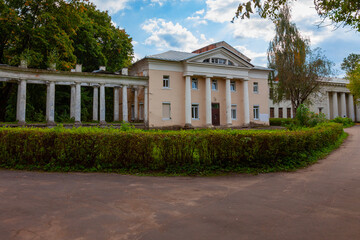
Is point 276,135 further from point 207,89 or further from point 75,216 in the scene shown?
point 207,89

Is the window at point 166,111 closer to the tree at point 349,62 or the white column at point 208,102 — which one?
the white column at point 208,102

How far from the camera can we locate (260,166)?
7.98m

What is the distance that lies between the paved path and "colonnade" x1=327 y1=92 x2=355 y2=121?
47.6m

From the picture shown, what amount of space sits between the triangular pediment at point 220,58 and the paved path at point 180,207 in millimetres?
22943

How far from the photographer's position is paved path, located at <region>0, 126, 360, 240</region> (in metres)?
3.51

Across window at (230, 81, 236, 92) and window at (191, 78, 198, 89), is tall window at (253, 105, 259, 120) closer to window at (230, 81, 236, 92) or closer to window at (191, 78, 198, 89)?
window at (230, 81, 236, 92)

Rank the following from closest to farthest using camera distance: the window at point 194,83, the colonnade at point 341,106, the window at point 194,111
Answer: the window at point 194,111 < the window at point 194,83 < the colonnade at point 341,106

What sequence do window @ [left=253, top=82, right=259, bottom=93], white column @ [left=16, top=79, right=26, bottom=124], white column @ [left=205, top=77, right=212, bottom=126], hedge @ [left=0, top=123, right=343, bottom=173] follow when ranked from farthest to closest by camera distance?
1. window @ [left=253, top=82, right=259, bottom=93]
2. white column @ [left=205, top=77, right=212, bottom=126]
3. white column @ [left=16, top=79, right=26, bottom=124]
4. hedge @ [left=0, top=123, right=343, bottom=173]

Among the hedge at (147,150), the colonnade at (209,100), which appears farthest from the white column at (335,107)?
the hedge at (147,150)

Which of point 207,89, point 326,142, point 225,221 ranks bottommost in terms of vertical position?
point 225,221

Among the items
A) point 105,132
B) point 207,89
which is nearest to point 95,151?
point 105,132

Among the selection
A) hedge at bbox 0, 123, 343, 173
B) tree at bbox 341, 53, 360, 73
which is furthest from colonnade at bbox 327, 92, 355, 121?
hedge at bbox 0, 123, 343, 173

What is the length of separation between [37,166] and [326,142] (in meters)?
13.1

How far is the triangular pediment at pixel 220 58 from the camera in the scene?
28438 millimetres
